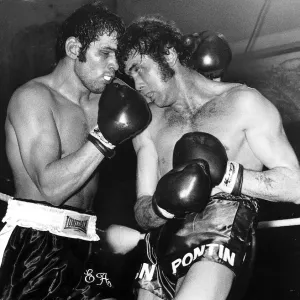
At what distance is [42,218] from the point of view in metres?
1.92

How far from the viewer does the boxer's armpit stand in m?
1.86

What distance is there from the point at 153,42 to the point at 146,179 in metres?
0.70

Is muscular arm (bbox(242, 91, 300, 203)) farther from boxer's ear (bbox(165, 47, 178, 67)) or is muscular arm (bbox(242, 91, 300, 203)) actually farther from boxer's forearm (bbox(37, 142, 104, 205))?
boxer's forearm (bbox(37, 142, 104, 205))

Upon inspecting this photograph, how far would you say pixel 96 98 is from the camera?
8.02 feet

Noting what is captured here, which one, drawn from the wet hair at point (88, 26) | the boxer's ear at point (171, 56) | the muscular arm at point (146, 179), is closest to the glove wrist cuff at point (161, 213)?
the muscular arm at point (146, 179)

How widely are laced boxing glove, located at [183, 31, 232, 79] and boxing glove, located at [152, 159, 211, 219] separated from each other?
2.65 feet

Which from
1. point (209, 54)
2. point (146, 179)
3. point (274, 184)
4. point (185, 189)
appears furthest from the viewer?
point (209, 54)

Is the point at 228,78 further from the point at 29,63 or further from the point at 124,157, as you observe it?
the point at 29,63

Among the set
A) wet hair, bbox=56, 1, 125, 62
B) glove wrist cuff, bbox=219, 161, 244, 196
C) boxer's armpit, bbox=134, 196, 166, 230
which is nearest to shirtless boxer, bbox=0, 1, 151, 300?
wet hair, bbox=56, 1, 125, 62

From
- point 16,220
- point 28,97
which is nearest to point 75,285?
point 16,220

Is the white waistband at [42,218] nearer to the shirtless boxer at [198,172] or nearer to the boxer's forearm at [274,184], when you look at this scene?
the shirtless boxer at [198,172]

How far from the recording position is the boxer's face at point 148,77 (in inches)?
81.2

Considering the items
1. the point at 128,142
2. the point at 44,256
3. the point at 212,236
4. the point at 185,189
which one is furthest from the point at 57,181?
the point at 128,142

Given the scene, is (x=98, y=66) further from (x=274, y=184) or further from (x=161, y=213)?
(x=274, y=184)
